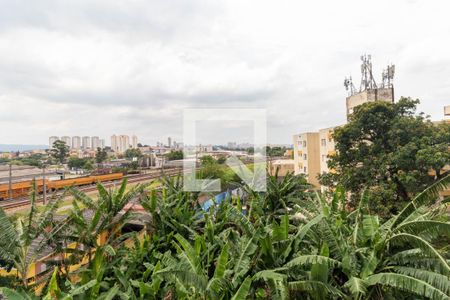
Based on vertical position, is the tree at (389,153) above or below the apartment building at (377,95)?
below

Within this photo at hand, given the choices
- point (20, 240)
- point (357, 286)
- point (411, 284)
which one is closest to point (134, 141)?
point (20, 240)

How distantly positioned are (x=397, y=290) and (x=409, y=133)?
9.40 m

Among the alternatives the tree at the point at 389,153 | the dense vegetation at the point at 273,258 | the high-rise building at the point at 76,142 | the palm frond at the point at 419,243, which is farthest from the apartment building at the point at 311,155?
the high-rise building at the point at 76,142

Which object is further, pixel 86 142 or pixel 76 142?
pixel 86 142

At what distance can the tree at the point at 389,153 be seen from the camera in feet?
34.5

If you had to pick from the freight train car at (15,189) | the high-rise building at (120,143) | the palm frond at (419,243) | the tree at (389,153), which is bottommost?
the freight train car at (15,189)

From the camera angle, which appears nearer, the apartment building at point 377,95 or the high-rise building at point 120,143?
the apartment building at point 377,95

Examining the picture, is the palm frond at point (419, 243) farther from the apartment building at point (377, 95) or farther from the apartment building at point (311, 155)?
the apartment building at point (311, 155)

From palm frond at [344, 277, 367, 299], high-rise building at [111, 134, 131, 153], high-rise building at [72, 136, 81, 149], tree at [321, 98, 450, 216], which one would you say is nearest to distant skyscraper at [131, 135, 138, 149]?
high-rise building at [111, 134, 131, 153]

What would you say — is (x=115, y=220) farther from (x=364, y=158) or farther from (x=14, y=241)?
(x=364, y=158)

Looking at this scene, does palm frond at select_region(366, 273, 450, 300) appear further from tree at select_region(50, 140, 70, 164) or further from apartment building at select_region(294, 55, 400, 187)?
tree at select_region(50, 140, 70, 164)

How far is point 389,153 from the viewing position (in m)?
11.4

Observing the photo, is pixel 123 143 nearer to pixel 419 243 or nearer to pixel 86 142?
pixel 86 142

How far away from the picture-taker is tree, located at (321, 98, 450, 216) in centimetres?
1052
